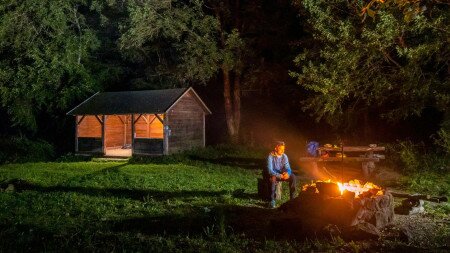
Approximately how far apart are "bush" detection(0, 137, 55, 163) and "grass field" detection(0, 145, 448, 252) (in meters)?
10.1

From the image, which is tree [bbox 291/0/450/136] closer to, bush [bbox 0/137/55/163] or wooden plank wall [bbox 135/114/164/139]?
wooden plank wall [bbox 135/114/164/139]

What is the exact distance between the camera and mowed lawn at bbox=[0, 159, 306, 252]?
7418 millimetres

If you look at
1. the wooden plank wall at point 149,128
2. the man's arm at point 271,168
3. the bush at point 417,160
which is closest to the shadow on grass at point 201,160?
the wooden plank wall at point 149,128

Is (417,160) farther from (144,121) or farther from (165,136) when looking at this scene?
(144,121)

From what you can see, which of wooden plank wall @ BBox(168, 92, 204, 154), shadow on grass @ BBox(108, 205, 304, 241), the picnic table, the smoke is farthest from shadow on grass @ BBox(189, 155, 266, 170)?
shadow on grass @ BBox(108, 205, 304, 241)

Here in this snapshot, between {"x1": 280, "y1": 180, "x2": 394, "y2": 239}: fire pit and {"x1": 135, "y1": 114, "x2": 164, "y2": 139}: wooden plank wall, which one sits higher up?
{"x1": 135, "y1": 114, "x2": 164, "y2": 139}: wooden plank wall

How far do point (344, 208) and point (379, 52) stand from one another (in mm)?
11398

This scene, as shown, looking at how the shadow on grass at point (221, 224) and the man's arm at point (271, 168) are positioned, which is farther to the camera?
the man's arm at point (271, 168)

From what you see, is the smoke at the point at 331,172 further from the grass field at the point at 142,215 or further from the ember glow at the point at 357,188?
the ember glow at the point at 357,188

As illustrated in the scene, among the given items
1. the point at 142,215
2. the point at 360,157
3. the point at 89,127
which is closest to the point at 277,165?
the point at 142,215

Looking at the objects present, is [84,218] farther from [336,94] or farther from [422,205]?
[336,94]

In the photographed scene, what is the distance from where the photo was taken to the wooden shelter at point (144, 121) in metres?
25.8

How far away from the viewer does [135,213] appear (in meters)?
10.3

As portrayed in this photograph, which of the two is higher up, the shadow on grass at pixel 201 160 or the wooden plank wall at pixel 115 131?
the wooden plank wall at pixel 115 131
